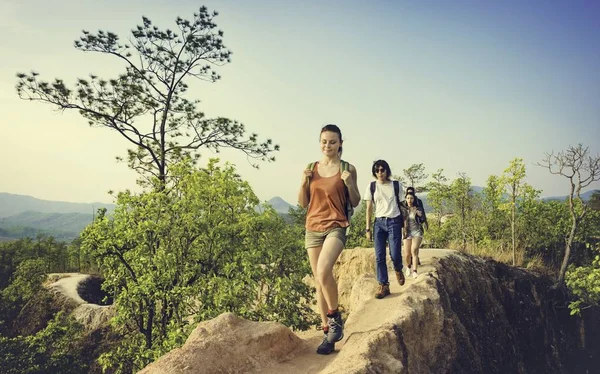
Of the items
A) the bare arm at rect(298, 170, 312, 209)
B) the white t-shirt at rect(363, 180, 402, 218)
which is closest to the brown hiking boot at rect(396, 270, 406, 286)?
the white t-shirt at rect(363, 180, 402, 218)

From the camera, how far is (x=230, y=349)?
16.4 feet

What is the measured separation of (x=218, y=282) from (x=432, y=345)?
4.15 meters

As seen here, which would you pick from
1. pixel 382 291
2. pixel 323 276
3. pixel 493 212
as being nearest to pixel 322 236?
pixel 323 276

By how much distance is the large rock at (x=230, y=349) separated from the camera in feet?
15.2

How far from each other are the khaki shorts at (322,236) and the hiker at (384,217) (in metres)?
2.23

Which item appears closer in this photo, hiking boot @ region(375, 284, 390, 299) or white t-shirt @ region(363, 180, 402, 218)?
hiking boot @ region(375, 284, 390, 299)

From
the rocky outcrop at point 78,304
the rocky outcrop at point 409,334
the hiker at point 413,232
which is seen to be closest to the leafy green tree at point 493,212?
the rocky outcrop at point 409,334

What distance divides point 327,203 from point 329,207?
0.05 m

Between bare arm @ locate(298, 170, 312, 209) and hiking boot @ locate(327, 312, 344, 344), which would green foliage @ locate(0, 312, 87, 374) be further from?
bare arm @ locate(298, 170, 312, 209)

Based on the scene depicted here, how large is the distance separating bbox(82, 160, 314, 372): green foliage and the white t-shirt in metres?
2.08

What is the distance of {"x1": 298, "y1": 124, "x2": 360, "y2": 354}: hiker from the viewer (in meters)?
4.62

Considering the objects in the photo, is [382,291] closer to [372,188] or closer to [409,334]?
[409,334]

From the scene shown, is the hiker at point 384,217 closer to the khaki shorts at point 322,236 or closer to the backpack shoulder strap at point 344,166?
the khaki shorts at point 322,236

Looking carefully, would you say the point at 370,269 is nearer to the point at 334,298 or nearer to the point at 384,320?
the point at 384,320
